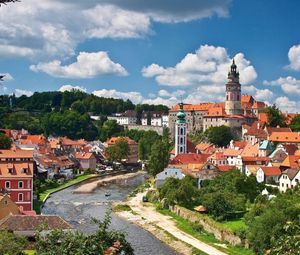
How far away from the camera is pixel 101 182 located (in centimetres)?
6969

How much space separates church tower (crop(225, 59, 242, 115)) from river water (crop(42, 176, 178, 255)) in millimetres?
34047

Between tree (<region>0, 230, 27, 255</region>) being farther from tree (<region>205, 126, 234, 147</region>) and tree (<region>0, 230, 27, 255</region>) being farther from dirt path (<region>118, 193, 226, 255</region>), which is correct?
tree (<region>205, 126, 234, 147</region>)

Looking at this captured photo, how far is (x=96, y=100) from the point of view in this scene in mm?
146000

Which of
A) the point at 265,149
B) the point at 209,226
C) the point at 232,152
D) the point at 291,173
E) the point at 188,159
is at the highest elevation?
the point at 265,149

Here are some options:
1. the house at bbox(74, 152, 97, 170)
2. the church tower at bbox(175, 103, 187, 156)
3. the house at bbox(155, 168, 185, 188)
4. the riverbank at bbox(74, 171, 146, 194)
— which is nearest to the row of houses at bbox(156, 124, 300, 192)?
the house at bbox(155, 168, 185, 188)

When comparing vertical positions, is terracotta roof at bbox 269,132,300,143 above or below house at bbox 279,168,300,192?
above

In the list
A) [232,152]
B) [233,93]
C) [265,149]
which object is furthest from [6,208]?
[233,93]

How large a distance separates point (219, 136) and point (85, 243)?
240 ft

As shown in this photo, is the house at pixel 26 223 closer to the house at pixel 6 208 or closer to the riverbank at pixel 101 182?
the house at pixel 6 208

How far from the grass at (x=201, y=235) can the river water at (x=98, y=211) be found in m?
2.61

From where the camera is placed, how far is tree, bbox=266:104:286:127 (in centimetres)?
8456

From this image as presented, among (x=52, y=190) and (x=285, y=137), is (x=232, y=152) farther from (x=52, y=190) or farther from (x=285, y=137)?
(x=52, y=190)

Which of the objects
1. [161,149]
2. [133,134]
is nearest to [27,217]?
[161,149]

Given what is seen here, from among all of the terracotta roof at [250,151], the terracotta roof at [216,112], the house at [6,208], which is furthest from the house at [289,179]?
the terracotta roof at [216,112]
